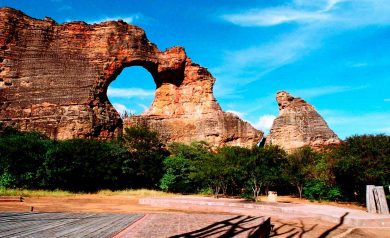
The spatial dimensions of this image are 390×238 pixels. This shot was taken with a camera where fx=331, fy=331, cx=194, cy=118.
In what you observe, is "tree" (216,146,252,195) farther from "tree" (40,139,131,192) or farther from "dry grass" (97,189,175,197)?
"tree" (40,139,131,192)

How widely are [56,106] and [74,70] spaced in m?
4.98

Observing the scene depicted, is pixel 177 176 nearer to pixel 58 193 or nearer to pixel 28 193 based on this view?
pixel 58 193

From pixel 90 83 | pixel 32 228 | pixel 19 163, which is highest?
pixel 90 83

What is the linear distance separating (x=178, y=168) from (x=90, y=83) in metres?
14.8

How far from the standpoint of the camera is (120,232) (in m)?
6.54

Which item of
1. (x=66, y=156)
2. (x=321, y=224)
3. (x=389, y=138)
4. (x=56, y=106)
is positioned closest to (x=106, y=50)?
(x=56, y=106)

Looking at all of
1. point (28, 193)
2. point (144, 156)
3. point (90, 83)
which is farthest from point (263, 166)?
point (90, 83)

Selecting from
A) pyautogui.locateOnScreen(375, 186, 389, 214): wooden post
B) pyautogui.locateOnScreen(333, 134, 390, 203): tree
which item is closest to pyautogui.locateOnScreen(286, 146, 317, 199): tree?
pyautogui.locateOnScreen(333, 134, 390, 203): tree

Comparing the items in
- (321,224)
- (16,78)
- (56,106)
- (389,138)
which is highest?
(16,78)

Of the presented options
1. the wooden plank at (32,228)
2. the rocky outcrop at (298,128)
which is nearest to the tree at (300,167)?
the rocky outcrop at (298,128)

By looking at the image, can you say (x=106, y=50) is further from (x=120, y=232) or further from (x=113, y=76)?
(x=120, y=232)

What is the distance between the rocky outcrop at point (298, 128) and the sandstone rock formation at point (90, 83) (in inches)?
112

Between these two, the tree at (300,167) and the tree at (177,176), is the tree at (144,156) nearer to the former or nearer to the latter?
the tree at (177,176)

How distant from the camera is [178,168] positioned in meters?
32.3
